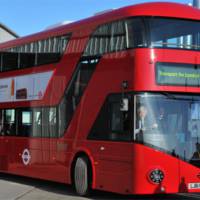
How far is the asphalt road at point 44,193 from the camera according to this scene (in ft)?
43.1

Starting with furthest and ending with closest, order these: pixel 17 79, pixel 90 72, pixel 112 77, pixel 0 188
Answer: pixel 17 79 → pixel 0 188 → pixel 90 72 → pixel 112 77

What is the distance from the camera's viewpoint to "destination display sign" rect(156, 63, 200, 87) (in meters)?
11.8

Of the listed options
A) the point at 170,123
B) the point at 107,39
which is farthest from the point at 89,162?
the point at 107,39

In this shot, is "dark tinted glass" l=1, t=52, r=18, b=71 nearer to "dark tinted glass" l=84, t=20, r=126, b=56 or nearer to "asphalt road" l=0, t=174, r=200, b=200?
"asphalt road" l=0, t=174, r=200, b=200

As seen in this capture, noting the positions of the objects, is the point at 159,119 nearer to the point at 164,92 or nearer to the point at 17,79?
the point at 164,92

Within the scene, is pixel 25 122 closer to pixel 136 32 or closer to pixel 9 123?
pixel 9 123

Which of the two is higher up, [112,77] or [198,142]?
[112,77]

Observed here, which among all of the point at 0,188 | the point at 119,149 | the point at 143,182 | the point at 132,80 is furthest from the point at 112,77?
the point at 0,188

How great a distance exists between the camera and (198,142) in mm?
12039

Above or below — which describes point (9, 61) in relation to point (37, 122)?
above

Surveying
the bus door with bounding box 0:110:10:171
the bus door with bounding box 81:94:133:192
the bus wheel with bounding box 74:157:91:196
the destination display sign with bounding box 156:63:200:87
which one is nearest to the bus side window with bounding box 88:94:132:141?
the bus door with bounding box 81:94:133:192

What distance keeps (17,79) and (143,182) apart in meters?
6.81

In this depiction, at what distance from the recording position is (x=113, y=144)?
12.2 metres

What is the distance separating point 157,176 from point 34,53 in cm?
619
